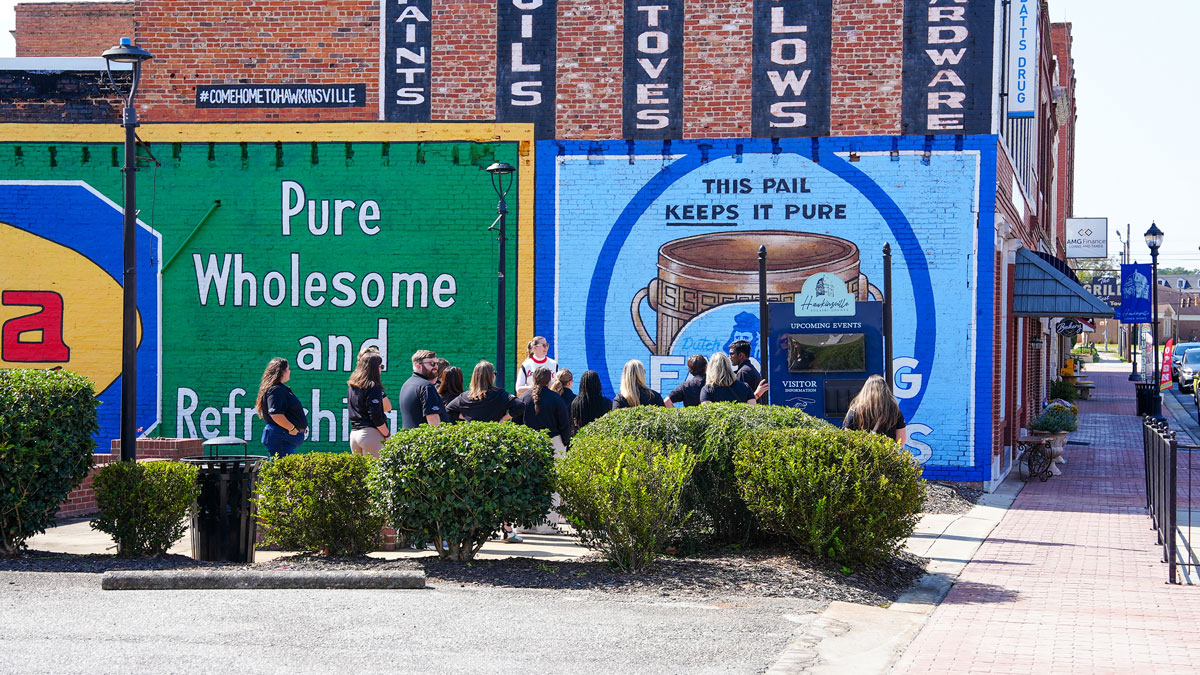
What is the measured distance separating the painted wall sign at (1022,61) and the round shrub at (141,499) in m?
11.2

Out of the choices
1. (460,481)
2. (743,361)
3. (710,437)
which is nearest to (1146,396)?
(743,361)

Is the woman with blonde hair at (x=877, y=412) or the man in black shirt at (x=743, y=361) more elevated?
the man in black shirt at (x=743, y=361)

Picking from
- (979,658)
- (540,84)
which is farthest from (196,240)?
(979,658)

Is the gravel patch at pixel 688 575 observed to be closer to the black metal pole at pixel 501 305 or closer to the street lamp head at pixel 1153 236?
the black metal pole at pixel 501 305

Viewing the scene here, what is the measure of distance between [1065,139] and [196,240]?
116ft

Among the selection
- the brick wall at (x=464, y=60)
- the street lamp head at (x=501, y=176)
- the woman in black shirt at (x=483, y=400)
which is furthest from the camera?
the brick wall at (x=464, y=60)

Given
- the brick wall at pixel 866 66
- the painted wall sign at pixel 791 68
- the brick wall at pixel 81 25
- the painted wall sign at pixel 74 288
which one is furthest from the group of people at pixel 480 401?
the brick wall at pixel 81 25

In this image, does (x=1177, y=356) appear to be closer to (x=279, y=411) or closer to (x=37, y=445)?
(x=279, y=411)

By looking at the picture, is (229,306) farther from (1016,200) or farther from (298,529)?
(1016,200)

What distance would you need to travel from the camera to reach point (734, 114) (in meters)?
15.4

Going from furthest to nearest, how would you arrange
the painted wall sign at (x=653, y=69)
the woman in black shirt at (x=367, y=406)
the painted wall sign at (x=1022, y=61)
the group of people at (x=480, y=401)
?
the painted wall sign at (x=653, y=69) < the painted wall sign at (x=1022, y=61) < the woman in black shirt at (x=367, y=406) < the group of people at (x=480, y=401)

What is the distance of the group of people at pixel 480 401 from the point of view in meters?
10.0

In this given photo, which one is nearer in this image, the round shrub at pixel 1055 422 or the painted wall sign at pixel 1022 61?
the painted wall sign at pixel 1022 61

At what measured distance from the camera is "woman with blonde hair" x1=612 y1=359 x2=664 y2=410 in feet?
36.1
